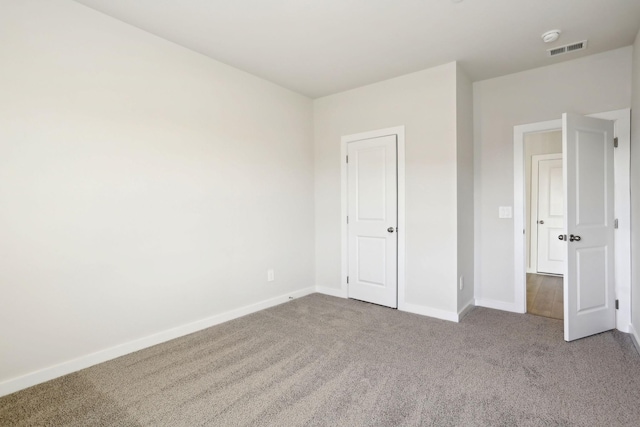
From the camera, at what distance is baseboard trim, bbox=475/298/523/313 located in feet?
11.8

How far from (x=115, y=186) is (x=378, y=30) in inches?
98.1

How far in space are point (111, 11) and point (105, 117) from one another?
0.79m

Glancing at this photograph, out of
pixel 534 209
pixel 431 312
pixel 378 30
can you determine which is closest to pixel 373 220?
pixel 431 312

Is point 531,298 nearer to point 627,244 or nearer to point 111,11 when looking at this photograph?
point 627,244

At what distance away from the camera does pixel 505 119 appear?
3.63m

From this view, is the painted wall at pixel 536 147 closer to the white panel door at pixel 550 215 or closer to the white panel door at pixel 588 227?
the white panel door at pixel 550 215

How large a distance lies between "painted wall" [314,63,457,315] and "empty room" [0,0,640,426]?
0.9 inches

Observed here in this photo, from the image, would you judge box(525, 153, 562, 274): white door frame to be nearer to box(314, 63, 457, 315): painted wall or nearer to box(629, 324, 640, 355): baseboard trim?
box(629, 324, 640, 355): baseboard trim

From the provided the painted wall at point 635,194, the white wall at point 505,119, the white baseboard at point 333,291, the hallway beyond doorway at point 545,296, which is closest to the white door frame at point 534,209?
the hallway beyond doorway at point 545,296

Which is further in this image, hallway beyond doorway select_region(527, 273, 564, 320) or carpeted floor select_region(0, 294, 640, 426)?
hallway beyond doorway select_region(527, 273, 564, 320)

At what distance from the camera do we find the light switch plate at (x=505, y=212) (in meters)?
3.63

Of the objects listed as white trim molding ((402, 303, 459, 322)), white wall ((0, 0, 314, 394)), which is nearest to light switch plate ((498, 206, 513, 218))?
white trim molding ((402, 303, 459, 322))

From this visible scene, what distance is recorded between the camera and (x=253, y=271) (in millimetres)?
3639

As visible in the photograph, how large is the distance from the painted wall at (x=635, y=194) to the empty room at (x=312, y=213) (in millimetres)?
49
